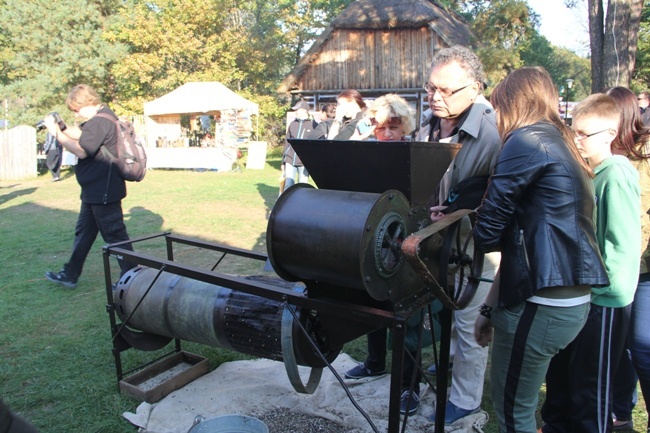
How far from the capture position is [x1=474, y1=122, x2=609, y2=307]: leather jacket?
6.02ft

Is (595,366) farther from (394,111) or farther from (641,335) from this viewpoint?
(394,111)

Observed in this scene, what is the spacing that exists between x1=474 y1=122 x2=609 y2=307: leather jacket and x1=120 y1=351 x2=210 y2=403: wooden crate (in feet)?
7.74

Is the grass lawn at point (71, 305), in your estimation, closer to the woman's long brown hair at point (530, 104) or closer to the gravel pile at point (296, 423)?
the gravel pile at point (296, 423)

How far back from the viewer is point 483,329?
2236 mm

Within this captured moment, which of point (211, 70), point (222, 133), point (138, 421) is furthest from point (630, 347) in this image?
point (211, 70)

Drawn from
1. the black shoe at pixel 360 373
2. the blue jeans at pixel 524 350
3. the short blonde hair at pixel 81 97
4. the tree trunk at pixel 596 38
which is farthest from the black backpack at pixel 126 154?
the tree trunk at pixel 596 38

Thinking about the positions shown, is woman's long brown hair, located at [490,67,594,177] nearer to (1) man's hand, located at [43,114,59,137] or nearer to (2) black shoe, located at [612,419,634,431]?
(2) black shoe, located at [612,419,634,431]

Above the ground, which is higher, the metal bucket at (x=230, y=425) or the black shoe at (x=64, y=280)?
the black shoe at (x=64, y=280)

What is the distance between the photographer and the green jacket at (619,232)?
7.40ft

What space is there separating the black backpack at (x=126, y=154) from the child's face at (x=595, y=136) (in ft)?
12.4

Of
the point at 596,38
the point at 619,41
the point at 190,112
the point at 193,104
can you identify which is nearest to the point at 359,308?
the point at 619,41

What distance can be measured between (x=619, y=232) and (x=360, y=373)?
190cm

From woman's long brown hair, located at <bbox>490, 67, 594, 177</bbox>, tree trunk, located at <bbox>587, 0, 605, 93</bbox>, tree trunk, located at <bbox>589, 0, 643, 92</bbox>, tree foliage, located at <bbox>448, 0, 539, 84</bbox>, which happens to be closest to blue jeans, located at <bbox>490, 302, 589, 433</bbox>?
woman's long brown hair, located at <bbox>490, 67, 594, 177</bbox>

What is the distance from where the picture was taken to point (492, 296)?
7.14 ft
